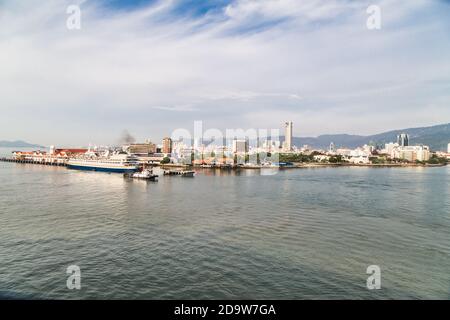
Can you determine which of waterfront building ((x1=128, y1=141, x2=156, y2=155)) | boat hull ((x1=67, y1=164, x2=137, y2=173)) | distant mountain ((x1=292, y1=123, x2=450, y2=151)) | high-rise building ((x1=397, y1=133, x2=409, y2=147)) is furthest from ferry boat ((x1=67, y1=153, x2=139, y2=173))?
distant mountain ((x1=292, y1=123, x2=450, y2=151))

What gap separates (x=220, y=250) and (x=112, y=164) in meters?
24.3

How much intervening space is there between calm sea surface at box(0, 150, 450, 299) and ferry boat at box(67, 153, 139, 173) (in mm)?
15742

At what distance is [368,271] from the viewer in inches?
215

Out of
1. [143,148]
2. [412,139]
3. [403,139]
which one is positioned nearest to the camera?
[143,148]

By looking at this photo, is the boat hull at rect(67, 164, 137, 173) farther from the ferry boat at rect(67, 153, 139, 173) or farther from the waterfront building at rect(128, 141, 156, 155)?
the waterfront building at rect(128, 141, 156, 155)

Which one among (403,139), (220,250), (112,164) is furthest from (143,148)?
(403,139)

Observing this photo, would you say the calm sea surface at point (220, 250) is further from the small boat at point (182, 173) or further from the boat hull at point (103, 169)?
the boat hull at point (103, 169)

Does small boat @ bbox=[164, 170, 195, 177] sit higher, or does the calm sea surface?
small boat @ bbox=[164, 170, 195, 177]

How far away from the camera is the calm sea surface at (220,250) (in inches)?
190

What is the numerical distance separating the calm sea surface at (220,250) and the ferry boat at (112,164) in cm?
1574

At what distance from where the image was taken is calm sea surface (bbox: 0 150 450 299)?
15.8ft

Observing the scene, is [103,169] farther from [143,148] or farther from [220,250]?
[143,148]

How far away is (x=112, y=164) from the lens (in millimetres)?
28406
